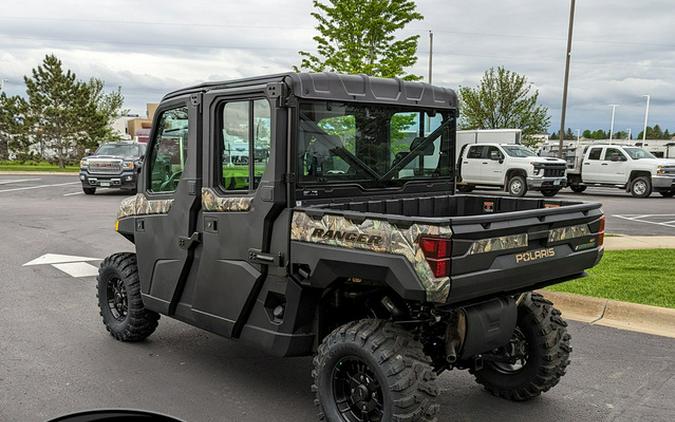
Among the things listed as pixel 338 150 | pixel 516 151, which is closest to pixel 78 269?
pixel 338 150

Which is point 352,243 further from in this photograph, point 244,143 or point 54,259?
point 54,259

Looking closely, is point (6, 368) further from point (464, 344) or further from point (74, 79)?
point (74, 79)

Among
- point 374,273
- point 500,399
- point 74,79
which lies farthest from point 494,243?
point 74,79

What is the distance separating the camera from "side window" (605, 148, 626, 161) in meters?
23.4

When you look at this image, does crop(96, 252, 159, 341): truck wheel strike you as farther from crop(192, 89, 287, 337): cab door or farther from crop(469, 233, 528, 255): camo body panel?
crop(469, 233, 528, 255): camo body panel

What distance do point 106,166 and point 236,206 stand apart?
17.9 m

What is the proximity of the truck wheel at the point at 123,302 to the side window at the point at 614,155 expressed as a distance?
21.8 m

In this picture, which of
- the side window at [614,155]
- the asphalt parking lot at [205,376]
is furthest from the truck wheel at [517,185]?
the asphalt parking lot at [205,376]

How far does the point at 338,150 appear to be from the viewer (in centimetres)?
435

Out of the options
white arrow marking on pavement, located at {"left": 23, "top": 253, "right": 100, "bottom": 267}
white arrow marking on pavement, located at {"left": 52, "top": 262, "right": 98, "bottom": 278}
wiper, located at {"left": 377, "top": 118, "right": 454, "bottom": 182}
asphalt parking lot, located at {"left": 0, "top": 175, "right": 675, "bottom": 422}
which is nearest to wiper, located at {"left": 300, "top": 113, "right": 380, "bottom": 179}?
wiper, located at {"left": 377, "top": 118, "right": 454, "bottom": 182}

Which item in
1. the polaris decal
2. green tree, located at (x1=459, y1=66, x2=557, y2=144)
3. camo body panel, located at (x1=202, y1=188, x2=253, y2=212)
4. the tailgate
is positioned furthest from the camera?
green tree, located at (x1=459, y1=66, x2=557, y2=144)

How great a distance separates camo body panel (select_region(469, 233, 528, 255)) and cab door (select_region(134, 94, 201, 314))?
7.29 feet

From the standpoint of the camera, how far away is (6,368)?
16.6 ft

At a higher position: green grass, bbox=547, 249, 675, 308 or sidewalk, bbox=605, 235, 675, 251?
green grass, bbox=547, 249, 675, 308
